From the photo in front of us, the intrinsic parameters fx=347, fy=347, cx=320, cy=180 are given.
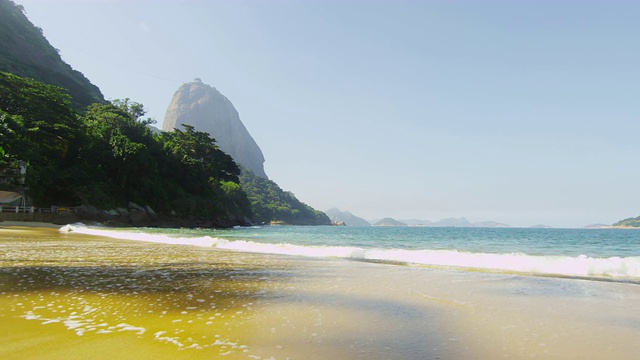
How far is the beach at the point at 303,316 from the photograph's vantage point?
167 inches

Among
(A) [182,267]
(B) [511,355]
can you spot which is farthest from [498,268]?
(A) [182,267]

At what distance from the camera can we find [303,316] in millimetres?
6016

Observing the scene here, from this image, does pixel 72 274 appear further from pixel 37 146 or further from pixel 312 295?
pixel 37 146

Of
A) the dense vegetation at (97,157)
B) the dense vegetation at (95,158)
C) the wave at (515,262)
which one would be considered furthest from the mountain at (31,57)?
the wave at (515,262)

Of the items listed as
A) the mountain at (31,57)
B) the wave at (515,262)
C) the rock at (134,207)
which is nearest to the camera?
the wave at (515,262)

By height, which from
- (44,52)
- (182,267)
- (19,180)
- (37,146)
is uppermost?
(44,52)

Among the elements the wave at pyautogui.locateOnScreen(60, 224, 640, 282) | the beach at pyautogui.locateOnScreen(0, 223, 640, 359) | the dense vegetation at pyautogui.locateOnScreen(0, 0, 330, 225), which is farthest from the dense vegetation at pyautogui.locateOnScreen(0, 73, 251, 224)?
the beach at pyautogui.locateOnScreen(0, 223, 640, 359)

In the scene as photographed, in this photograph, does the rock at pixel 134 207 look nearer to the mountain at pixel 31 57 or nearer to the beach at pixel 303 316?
the mountain at pixel 31 57

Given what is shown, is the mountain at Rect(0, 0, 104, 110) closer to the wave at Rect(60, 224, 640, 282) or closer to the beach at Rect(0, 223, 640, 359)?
the wave at Rect(60, 224, 640, 282)

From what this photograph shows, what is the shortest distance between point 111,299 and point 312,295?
4.06m

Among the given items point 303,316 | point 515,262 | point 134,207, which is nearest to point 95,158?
point 134,207

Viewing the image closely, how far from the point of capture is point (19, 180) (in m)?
46.3

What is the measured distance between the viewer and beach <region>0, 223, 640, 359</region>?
13.9 feet

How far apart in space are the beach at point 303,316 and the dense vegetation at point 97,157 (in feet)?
164
